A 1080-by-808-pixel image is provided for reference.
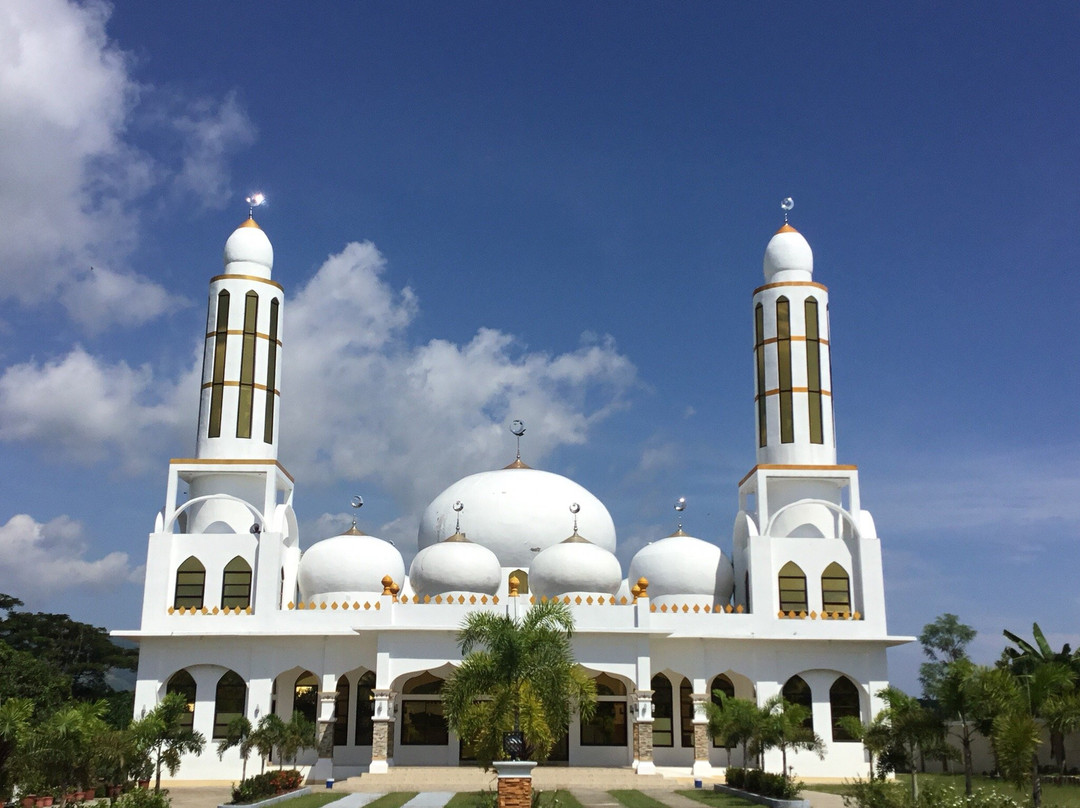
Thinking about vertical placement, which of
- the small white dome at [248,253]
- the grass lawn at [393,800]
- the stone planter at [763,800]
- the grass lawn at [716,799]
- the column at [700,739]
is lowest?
the grass lawn at [393,800]

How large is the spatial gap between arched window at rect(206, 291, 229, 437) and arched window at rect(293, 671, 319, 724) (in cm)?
671

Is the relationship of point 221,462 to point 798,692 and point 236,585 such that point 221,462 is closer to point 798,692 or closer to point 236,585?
point 236,585

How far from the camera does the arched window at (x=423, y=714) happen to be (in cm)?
2759

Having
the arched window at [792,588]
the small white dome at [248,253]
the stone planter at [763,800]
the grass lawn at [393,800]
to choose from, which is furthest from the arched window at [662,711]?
the small white dome at [248,253]

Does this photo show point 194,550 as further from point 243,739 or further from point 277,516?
point 243,739

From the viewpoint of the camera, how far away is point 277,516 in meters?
29.0

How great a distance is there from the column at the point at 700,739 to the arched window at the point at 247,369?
1323cm

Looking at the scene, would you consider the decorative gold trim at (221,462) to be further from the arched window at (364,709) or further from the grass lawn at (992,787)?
the grass lawn at (992,787)

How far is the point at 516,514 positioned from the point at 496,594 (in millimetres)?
3082

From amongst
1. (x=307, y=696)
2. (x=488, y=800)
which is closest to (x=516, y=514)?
(x=307, y=696)

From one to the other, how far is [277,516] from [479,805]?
1431 centimetres

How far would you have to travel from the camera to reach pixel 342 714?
28.4 m

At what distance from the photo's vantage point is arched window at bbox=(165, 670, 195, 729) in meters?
27.2

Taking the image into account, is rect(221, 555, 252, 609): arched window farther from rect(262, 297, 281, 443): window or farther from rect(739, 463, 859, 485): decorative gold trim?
rect(739, 463, 859, 485): decorative gold trim
